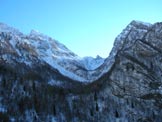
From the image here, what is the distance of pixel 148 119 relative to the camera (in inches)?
7830

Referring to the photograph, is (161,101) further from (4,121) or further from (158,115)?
(4,121)

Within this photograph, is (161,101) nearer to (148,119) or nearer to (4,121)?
(148,119)

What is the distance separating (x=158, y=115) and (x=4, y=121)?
8324cm

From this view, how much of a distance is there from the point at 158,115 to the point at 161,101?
7732 mm

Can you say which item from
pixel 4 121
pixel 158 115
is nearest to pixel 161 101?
pixel 158 115

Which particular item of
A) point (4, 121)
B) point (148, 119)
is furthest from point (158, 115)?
point (4, 121)

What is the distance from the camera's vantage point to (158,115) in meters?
198

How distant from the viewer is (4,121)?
200 meters

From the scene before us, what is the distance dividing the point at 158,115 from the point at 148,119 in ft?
18.9

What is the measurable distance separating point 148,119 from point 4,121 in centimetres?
7792

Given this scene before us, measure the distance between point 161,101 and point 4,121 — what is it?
281 ft

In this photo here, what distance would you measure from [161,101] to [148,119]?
39.4 feet

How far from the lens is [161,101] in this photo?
199 m
